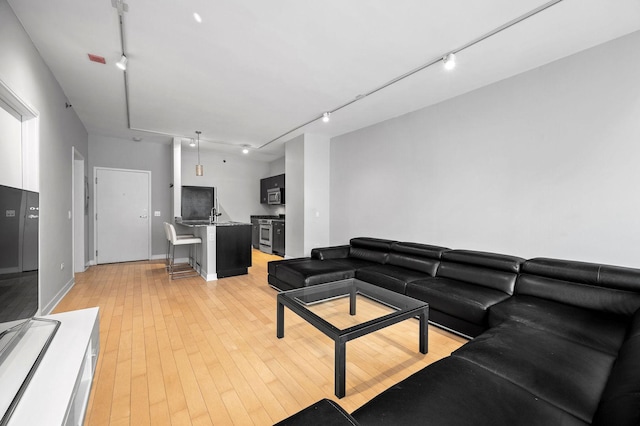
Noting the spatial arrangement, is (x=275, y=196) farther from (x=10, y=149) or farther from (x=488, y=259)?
(x=488, y=259)

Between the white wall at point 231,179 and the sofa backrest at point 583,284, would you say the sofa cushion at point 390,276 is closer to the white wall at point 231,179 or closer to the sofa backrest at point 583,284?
the sofa backrest at point 583,284

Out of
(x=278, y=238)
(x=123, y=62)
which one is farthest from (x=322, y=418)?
(x=278, y=238)

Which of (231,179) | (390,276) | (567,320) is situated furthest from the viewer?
(231,179)

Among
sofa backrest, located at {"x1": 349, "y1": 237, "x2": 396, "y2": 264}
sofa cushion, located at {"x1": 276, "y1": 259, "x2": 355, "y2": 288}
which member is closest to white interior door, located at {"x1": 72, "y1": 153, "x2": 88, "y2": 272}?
sofa cushion, located at {"x1": 276, "y1": 259, "x2": 355, "y2": 288}

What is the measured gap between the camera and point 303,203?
17.4 ft

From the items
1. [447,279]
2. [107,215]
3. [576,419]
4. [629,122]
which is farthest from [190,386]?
[107,215]

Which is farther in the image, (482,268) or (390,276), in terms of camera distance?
(390,276)

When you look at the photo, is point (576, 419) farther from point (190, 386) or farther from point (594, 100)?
point (594, 100)

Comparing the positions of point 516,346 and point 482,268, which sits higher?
point 482,268

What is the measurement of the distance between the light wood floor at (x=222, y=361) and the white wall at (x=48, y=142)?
1.82 ft

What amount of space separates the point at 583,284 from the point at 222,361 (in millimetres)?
3074

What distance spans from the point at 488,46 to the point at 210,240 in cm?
453

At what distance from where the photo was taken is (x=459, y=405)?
3.63ft

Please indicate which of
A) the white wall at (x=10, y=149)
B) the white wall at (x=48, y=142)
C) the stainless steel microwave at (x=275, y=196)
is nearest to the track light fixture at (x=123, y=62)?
the white wall at (x=48, y=142)
